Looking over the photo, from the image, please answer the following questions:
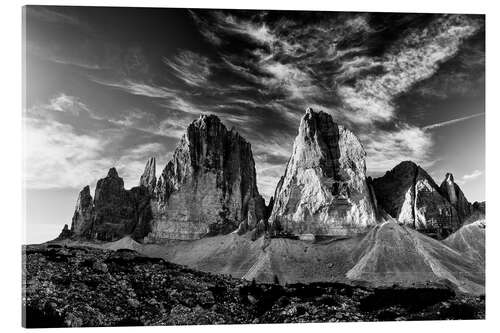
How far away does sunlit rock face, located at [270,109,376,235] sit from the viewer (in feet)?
114

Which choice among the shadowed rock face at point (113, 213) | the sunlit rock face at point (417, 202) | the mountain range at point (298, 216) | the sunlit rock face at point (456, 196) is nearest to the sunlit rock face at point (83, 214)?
the shadowed rock face at point (113, 213)

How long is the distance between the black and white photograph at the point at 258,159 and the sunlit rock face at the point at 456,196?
198mm

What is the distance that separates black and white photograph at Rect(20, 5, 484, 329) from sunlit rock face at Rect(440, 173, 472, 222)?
7.8 inches

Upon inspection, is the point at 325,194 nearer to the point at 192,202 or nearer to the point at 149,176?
the point at 192,202

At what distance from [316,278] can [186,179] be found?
12402mm

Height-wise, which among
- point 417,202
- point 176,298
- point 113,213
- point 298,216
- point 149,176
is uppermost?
point 149,176

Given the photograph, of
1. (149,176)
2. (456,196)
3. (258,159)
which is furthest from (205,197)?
(456,196)

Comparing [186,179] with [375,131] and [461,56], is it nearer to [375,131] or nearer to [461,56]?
[375,131]

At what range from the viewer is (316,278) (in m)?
28.2

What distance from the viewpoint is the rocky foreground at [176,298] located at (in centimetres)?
2091

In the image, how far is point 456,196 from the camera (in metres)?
31.8

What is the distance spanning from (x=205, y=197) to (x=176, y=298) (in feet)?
46.1

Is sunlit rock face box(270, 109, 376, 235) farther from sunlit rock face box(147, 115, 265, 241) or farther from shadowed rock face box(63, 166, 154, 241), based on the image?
shadowed rock face box(63, 166, 154, 241)

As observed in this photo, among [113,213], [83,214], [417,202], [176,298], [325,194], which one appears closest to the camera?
[176,298]
